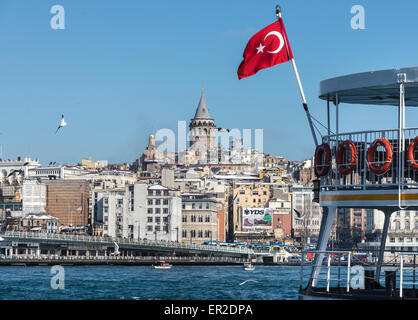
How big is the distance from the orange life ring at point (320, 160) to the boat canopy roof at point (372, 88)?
84 centimetres

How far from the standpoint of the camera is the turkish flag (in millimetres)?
16344

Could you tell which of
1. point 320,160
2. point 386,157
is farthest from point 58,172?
point 386,157

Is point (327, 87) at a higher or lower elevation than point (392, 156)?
higher

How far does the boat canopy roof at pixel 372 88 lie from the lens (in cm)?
1426

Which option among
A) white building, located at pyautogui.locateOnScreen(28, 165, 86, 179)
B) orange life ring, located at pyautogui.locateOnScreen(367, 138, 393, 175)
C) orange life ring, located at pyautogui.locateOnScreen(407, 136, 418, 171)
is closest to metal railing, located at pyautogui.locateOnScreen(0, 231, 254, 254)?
white building, located at pyautogui.locateOnScreen(28, 165, 86, 179)

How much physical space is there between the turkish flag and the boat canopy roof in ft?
3.30

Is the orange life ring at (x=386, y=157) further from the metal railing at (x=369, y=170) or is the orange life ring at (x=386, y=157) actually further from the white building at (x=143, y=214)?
the white building at (x=143, y=214)

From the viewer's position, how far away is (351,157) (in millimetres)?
15062

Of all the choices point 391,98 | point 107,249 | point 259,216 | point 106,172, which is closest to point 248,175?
point 106,172

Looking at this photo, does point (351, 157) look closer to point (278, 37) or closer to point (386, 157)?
point (386, 157)

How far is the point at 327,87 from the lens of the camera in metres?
15.6

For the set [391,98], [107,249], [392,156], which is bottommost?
[107,249]

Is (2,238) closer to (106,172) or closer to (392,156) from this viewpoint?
(106,172)

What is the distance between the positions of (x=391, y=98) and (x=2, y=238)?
9585 centimetres
